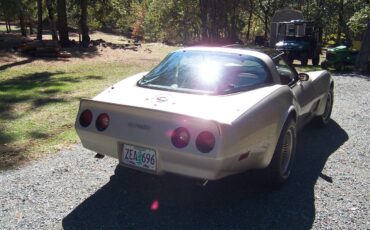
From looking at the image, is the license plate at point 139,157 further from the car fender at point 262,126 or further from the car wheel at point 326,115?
the car wheel at point 326,115

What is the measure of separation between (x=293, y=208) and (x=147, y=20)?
44.1 metres

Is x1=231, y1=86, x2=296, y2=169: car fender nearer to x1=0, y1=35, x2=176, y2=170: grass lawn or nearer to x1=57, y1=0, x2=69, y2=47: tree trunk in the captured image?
x1=0, y1=35, x2=176, y2=170: grass lawn

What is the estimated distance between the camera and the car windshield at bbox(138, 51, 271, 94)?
377cm

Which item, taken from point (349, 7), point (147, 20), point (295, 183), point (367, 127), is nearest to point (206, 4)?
point (349, 7)

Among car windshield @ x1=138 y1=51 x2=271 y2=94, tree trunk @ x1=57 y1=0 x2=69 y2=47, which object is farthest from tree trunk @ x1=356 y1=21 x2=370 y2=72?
tree trunk @ x1=57 y1=0 x2=69 y2=47

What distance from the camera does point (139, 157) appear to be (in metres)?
3.35

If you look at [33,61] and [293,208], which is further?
[33,61]

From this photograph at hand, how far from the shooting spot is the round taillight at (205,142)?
9.84 ft

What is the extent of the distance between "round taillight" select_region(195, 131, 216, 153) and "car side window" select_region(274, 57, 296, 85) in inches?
71.1

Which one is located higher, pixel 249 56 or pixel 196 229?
pixel 249 56

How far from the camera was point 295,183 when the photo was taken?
412 centimetres

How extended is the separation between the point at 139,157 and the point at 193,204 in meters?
0.70

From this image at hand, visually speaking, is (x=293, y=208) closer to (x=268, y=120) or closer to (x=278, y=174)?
(x=278, y=174)

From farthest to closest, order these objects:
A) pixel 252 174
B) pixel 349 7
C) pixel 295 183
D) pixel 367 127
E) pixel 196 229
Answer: pixel 349 7, pixel 367 127, pixel 295 183, pixel 252 174, pixel 196 229
